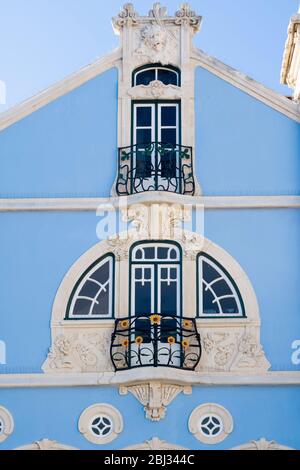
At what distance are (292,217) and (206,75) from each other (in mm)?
2854

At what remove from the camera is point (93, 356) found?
1720cm

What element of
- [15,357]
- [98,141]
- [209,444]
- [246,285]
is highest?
[98,141]

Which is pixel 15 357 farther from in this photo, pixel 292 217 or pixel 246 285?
pixel 292 217

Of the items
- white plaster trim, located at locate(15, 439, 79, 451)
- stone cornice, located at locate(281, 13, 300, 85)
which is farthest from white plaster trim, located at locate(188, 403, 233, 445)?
stone cornice, located at locate(281, 13, 300, 85)

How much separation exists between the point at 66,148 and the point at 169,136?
1707 millimetres

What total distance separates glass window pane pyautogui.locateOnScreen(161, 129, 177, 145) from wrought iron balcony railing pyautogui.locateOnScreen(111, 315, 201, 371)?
9.87ft

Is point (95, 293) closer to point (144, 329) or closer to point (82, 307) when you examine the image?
point (82, 307)

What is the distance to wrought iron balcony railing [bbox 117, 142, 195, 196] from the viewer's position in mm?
17922

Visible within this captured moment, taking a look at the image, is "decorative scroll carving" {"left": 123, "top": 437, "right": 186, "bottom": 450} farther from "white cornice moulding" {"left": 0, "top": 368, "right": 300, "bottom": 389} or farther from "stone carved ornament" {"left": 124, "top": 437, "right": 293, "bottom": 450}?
"white cornice moulding" {"left": 0, "top": 368, "right": 300, "bottom": 389}

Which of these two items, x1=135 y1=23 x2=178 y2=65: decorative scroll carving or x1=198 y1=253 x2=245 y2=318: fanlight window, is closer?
x1=198 y1=253 x2=245 y2=318: fanlight window

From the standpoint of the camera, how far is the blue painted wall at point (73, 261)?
17.3 metres

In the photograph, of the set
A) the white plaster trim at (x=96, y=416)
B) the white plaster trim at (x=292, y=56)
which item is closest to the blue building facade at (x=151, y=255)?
the white plaster trim at (x=96, y=416)

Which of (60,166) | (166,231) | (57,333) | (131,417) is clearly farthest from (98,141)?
(131,417)

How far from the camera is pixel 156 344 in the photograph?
16984 millimetres
